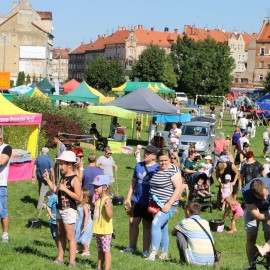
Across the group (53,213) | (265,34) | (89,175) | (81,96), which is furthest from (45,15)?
(53,213)

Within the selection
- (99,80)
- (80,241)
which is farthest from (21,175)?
(99,80)

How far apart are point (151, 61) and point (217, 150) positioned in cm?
7474

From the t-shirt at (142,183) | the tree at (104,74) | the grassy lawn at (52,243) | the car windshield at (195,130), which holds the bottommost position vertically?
the grassy lawn at (52,243)

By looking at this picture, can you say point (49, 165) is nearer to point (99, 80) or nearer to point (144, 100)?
point (144, 100)

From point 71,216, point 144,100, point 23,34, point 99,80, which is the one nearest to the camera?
point 71,216

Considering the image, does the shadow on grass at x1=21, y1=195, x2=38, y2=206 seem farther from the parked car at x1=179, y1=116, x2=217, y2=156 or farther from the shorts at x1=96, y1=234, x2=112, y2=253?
the parked car at x1=179, y1=116, x2=217, y2=156

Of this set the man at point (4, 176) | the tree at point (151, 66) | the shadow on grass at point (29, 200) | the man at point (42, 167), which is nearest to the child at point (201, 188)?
the man at point (42, 167)

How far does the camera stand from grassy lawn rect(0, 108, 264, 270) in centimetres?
975

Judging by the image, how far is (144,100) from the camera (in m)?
31.8

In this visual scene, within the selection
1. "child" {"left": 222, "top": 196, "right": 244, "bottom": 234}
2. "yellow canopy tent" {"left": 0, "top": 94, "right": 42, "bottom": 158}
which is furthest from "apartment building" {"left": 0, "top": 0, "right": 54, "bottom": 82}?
"child" {"left": 222, "top": 196, "right": 244, "bottom": 234}

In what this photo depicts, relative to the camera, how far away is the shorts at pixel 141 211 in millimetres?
10877

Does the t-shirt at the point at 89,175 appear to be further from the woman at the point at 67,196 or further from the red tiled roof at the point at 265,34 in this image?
the red tiled roof at the point at 265,34

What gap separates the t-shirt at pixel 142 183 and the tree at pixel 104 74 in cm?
8533

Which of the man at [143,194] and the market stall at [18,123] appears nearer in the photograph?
the man at [143,194]
